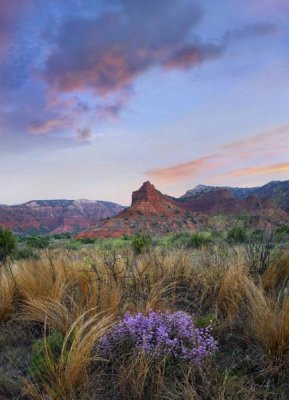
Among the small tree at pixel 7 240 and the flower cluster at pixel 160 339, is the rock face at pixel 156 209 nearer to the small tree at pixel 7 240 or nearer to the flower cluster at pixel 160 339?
the small tree at pixel 7 240

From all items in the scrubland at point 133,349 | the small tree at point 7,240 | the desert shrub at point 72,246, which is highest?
the small tree at point 7,240

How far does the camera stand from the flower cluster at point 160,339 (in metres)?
3.03

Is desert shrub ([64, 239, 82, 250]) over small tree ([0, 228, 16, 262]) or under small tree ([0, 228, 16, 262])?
under

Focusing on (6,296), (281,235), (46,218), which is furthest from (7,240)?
(46,218)

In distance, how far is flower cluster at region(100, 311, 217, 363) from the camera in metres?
3.03

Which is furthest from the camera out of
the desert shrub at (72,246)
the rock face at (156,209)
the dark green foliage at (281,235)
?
the rock face at (156,209)

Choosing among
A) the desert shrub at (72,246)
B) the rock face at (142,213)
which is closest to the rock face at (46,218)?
the rock face at (142,213)

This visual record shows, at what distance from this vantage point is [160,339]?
3104mm

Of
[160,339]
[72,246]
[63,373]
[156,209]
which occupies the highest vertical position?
[156,209]

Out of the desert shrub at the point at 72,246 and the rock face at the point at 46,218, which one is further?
the rock face at the point at 46,218

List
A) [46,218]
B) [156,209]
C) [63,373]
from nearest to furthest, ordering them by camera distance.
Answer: [63,373] < [156,209] < [46,218]

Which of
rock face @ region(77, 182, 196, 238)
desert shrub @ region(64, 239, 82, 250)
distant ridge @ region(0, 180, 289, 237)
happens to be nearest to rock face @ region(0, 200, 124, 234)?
→ distant ridge @ region(0, 180, 289, 237)

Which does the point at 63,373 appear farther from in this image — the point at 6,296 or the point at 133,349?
the point at 6,296

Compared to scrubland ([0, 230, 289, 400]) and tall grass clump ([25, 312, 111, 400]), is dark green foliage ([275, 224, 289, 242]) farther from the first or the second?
tall grass clump ([25, 312, 111, 400])
